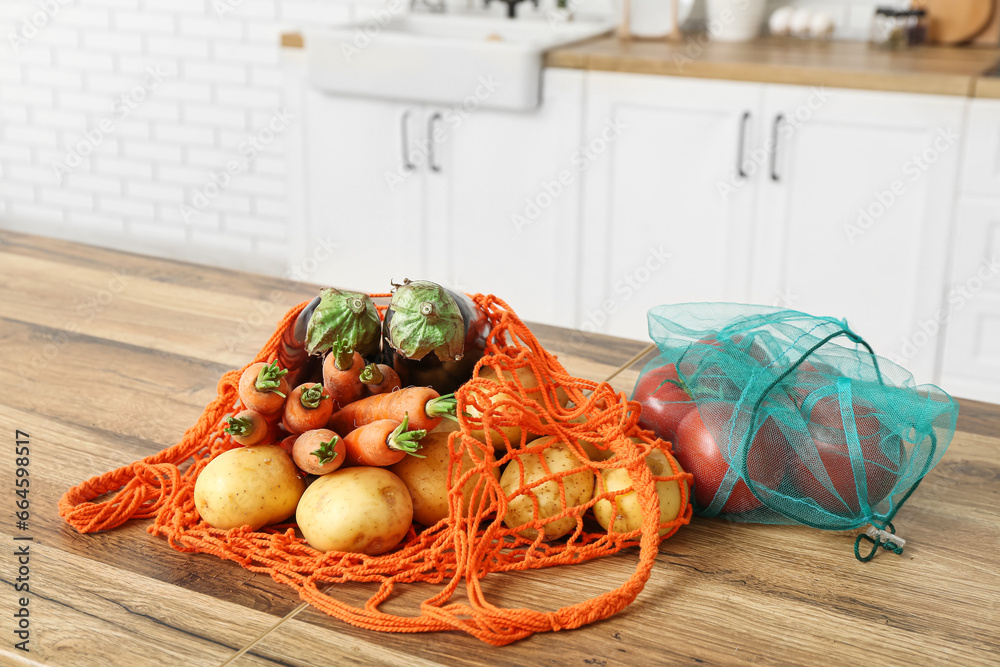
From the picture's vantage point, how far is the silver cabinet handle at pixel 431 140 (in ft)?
9.93

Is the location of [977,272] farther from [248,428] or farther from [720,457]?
[248,428]

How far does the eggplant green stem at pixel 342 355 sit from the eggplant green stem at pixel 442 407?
0.09 meters

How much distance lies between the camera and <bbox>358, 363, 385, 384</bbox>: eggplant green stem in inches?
34.7

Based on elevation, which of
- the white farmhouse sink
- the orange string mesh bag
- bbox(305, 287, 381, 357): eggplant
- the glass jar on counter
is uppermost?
the glass jar on counter

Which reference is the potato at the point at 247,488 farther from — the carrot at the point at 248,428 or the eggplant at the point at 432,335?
the eggplant at the point at 432,335

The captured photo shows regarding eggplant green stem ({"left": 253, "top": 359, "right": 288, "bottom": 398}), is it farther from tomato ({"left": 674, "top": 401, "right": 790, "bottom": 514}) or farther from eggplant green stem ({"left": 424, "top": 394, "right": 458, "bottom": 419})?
tomato ({"left": 674, "top": 401, "right": 790, "bottom": 514})

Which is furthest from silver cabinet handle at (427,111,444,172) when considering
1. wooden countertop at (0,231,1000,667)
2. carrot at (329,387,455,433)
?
carrot at (329,387,455,433)

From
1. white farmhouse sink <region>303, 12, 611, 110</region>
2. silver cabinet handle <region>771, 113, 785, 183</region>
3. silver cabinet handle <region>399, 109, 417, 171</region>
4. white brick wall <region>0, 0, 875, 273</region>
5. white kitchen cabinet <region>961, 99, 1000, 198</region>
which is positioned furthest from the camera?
white brick wall <region>0, 0, 875, 273</region>

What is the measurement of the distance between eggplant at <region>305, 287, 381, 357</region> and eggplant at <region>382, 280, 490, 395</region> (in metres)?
0.02

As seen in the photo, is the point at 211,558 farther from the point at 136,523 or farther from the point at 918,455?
the point at 918,455

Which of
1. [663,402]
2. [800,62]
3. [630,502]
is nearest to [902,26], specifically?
[800,62]

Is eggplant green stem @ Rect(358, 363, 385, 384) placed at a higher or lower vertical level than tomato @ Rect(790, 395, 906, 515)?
higher

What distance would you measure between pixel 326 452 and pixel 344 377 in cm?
9

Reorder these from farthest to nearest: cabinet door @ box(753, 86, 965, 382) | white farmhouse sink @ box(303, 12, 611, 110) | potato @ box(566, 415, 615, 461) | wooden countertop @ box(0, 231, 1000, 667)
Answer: white farmhouse sink @ box(303, 12, 611, 110), cabinet door @ box(753, 86, 965, 382), potato @ box(566, 415, 615, 461), wooden countertop @ box(0, 231, 1000, 667)
